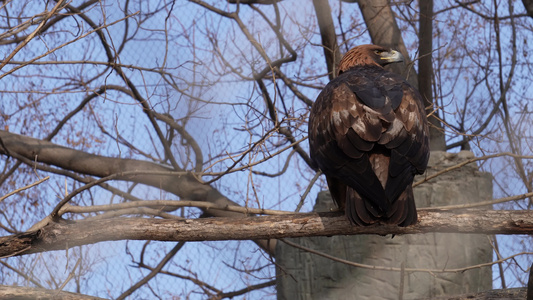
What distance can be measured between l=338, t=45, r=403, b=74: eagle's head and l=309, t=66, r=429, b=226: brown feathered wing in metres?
1.01

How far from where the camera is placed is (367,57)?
17.2ft

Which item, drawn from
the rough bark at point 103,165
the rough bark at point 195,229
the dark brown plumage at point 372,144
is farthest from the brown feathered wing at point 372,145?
the rough bark at point 103,165

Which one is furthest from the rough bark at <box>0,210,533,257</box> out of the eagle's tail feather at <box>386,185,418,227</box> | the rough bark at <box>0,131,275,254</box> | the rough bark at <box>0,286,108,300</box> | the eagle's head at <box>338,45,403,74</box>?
the rough bark at <box>0,131,275,254</box>

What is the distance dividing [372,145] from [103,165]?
15.5ft

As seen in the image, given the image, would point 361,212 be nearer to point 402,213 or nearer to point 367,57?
point 402,213

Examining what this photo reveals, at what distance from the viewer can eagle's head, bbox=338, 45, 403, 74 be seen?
17.1 feet

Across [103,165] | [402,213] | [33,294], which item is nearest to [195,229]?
[33,294]

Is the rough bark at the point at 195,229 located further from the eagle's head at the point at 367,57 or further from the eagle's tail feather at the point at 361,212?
the eagle's head at the point at 367,57

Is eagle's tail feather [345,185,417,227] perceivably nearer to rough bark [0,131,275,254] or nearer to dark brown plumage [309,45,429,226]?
dark brown plumage [309,45,429,226]

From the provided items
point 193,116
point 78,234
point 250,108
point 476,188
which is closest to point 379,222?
point 78,234

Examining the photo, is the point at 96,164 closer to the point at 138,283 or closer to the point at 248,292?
the point at 138,283

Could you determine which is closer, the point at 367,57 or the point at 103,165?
the point at 367,57

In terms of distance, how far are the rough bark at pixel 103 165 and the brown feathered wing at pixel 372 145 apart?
358 centimetres

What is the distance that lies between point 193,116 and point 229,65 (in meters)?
0.94
